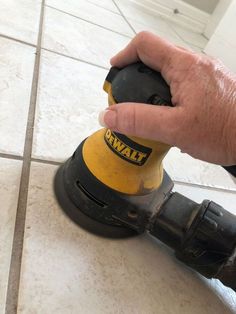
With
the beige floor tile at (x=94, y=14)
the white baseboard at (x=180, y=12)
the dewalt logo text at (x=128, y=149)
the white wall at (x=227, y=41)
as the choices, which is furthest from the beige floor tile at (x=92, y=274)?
the white baseboard at (x=180, y=12)

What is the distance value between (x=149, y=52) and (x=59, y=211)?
0.24 m

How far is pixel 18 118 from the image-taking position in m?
0.56

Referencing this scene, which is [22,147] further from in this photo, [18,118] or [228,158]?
[228,158]

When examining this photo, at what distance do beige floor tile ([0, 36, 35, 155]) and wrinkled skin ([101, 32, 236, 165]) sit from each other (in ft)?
0.66

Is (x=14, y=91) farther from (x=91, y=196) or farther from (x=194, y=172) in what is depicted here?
(x=194, y=172)

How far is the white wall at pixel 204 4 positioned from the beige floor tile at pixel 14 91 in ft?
5.14

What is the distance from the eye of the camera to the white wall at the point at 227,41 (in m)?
1.47

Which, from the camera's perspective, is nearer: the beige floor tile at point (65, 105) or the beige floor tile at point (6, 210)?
the beige floor tile at point (6, 210)

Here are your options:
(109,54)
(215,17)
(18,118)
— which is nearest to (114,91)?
(18,118)

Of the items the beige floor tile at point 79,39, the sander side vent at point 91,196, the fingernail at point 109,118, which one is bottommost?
the beige floor tile at point 79,39

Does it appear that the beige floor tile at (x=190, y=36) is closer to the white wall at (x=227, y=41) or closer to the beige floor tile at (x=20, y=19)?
the white wall at (x=227, y=41)

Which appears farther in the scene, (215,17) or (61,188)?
(215,17)

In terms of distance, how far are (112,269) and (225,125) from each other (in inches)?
8.9

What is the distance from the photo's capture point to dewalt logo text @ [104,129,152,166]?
0.40m
